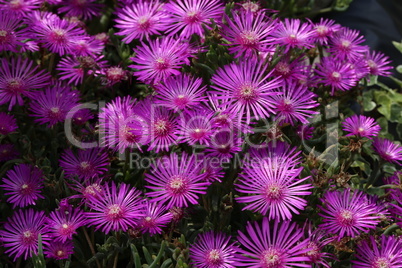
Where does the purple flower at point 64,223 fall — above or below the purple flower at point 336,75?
below

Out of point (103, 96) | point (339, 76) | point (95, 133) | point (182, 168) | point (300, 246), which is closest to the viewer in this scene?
point (300, 246)

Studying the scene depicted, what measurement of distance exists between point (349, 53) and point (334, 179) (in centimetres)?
47

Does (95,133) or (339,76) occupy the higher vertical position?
(339,76)

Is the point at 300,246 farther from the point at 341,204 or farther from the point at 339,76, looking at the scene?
the point at 339,76

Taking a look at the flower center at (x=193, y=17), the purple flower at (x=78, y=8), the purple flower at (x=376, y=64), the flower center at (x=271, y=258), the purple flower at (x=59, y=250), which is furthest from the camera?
the purple flower at (x=78, y=8)

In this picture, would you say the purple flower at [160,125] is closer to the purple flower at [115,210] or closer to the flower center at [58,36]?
the purple flower at [115,210]

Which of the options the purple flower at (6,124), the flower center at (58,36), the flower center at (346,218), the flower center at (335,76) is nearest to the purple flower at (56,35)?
the flower center at (58,36)

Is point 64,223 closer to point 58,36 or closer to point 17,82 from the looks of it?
point 17,82

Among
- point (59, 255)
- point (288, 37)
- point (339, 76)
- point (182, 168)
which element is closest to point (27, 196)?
point (59, 255)

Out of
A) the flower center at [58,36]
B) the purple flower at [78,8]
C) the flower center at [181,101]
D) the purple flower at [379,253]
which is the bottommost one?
the purple flower at [379,253]

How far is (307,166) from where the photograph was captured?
114cm

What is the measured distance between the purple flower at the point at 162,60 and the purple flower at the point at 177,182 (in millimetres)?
194

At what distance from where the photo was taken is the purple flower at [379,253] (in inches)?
43.2

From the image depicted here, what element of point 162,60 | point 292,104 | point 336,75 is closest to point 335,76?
point 336,75
